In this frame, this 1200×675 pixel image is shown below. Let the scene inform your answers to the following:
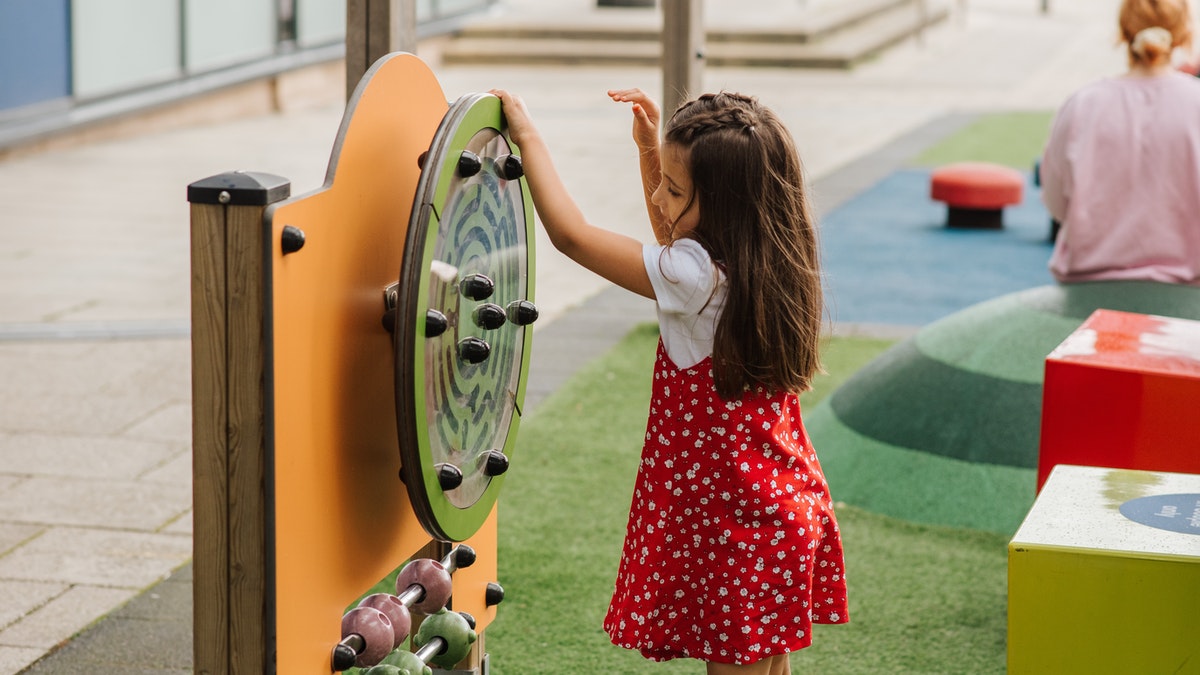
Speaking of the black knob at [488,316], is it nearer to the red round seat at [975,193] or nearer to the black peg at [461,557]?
the black peg at [461,557]

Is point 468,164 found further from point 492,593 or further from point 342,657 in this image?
point 492,593

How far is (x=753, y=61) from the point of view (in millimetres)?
21359

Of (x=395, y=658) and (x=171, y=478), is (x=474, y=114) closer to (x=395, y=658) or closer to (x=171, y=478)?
(x=395, y=658)

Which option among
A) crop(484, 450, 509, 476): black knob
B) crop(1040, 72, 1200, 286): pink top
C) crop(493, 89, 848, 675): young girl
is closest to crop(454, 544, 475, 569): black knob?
crop(484, 450, 509, 476): black knob

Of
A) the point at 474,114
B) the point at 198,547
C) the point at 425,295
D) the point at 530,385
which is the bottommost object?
the point at 530,385

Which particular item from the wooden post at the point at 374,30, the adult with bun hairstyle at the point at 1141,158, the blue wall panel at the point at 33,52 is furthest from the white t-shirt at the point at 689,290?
the blue wall panel at the point at 33,52

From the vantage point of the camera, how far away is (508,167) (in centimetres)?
292

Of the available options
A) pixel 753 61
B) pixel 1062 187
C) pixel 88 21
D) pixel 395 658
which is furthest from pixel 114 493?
pixel 753 61

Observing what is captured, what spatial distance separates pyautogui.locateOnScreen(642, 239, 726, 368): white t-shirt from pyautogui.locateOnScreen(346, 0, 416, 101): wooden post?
1018mm

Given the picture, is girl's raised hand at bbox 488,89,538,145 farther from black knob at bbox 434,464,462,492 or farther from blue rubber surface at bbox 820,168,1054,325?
blue rubber surface at bbox 820,168,1054,325

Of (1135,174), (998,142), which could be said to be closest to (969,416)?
(1135,174)

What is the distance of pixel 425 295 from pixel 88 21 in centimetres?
1204

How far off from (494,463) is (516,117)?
0.66 metres

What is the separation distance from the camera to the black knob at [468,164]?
104 inches
